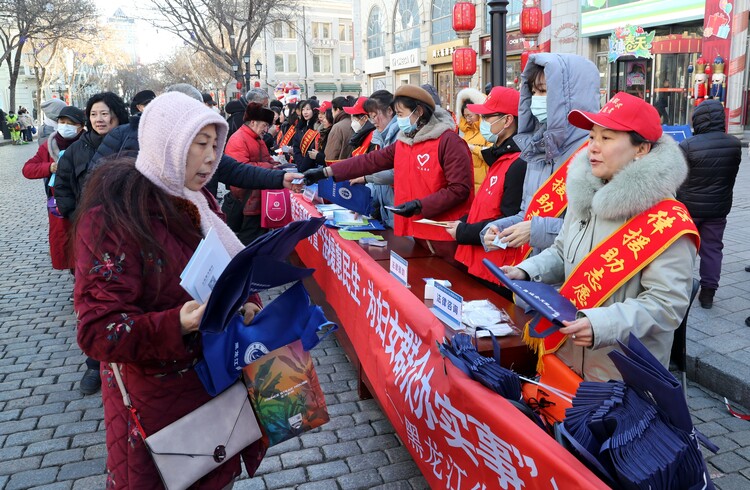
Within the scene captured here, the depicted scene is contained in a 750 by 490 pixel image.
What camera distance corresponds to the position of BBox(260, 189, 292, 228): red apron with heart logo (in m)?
6.54

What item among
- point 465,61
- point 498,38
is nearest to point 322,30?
point 465,61

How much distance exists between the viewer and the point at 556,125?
304 centimetres

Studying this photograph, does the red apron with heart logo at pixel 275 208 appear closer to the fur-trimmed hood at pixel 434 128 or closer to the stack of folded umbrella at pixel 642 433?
the fur-trimmed hood at pixel 434 128

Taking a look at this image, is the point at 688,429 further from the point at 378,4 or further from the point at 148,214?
the point at 378,4

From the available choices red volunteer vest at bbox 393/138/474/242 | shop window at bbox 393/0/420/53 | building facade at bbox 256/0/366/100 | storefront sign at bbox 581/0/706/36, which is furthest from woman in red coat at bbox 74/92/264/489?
building facade at bbox 256/0/366/100

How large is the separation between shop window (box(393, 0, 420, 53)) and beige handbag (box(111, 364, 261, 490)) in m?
33.9

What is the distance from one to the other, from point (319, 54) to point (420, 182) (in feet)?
206

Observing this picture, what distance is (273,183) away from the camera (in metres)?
3.83

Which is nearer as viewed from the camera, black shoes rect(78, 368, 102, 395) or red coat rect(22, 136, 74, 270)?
black shoes rect(78, 368, 102, 395)

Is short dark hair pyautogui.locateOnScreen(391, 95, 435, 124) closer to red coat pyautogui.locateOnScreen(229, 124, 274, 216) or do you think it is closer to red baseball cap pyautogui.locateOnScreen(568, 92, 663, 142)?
red baseball cap pyautogui.locateOnScreen(568, 92, 663, 142)

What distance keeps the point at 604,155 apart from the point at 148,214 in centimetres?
167

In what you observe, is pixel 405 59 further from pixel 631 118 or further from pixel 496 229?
pixel 631 118

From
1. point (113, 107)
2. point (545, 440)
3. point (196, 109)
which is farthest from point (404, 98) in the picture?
point (545, 440)

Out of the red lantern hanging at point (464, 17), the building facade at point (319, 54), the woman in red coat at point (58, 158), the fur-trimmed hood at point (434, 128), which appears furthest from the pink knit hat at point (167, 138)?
the building facade at point (319, 54)
